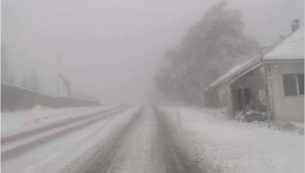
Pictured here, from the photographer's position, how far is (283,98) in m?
14.3

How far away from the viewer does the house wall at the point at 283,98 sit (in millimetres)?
14258

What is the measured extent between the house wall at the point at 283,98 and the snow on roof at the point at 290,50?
1.38 ft

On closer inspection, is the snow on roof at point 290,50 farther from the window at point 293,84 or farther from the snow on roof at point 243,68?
the window at point 293,84

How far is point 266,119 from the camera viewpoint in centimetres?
1530

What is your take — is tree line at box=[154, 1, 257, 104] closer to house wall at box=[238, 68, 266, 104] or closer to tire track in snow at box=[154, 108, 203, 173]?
house wall at box=[238, 68, 266, 104]

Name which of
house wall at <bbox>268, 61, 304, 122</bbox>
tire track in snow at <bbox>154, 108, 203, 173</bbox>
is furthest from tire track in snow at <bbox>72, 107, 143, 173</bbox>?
house wall at <bbox>268, 61, 304, 122</bbox>

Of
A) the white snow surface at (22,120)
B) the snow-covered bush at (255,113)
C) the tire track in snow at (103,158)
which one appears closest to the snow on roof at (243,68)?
the snow-covered bush at (255,113)

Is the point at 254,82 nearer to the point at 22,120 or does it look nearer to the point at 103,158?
the point at 103,158

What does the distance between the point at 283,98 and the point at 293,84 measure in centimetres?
101

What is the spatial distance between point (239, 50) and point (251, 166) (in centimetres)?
3391

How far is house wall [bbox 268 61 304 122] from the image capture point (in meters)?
14.3

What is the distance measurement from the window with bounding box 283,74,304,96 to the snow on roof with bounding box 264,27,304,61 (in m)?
1.02

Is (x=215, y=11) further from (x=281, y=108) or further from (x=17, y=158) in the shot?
(x=17, y=158)

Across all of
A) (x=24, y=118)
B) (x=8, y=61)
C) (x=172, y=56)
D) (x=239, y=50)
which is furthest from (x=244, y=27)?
(x=8, y=61)
